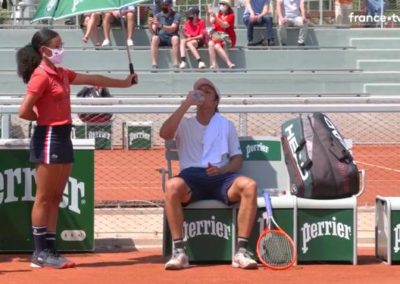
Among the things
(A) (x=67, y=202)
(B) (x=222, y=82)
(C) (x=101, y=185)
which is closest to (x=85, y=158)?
(A) (x=67, y=202)

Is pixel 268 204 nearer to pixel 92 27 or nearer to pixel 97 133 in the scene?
pixel 97 133

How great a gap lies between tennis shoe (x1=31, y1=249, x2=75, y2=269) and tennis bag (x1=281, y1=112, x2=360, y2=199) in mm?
1981

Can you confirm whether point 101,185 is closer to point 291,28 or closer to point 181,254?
point 181,254

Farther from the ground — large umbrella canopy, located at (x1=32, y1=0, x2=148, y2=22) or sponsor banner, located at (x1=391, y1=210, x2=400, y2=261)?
large umbrella canopy, located at (x1=32, y1=0, x2=148, y2=22)

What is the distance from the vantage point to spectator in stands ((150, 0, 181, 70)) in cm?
2314

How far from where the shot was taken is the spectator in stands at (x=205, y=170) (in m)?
8.33

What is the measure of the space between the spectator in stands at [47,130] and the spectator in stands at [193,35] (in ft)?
49.6

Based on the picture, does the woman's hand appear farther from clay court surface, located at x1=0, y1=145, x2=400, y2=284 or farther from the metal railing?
the metal railing

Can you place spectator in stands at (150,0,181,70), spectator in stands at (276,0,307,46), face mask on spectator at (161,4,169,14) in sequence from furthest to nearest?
1. spectator in stands at (276,0,307,46)
2. spectator in stands at (150,0,181,70)
3. face mask on spectator at (161,4,169,14)

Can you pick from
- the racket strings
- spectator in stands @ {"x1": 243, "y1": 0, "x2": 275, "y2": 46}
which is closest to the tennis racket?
the racket strings

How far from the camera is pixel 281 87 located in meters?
23.7

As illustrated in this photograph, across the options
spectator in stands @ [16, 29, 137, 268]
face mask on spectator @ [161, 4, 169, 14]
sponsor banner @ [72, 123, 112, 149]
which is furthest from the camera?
face mask on spectator @ [161, 4, 169, 14]

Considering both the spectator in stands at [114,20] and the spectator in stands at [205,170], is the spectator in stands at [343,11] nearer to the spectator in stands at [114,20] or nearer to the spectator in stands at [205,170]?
the spectator in stands at [114,20]

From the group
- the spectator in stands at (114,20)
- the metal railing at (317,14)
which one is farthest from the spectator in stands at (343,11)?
the spectator in stands at (114,20)
